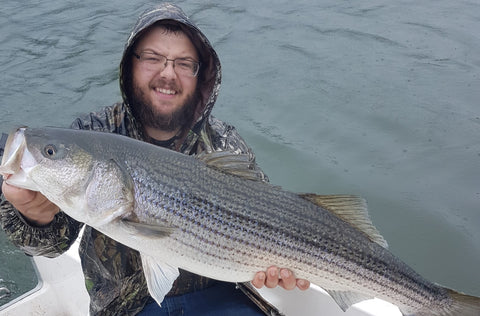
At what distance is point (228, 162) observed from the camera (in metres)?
2.81

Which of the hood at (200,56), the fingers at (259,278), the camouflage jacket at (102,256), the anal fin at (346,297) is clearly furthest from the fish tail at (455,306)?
the hood at (200,56)

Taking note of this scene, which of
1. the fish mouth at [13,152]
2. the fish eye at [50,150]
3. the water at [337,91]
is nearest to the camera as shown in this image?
the fish mouth at [13,152]

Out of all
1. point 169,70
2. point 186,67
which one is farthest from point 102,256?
point 186,67

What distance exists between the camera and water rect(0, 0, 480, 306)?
646 centimetres

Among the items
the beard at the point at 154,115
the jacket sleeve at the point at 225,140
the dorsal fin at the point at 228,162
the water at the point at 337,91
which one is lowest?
the water at the point at 337,91

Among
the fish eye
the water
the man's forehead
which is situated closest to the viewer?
the fish eye

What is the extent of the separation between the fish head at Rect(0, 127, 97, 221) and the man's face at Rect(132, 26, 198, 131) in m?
1.21

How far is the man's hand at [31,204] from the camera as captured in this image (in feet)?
8.30

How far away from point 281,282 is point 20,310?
2703 millimetres

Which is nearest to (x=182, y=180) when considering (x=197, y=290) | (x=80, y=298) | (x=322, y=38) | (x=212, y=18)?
(x=197, y=290)

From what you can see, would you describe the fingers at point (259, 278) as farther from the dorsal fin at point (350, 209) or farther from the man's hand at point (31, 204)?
the man's hand at point (31, 204)

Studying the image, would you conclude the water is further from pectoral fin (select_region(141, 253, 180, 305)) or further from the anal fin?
pectoral fin (select_region(141, 253, 180, 305))

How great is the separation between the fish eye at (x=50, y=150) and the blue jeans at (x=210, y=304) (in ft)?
4.53

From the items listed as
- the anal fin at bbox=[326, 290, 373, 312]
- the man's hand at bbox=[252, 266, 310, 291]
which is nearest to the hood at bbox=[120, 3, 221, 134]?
the man's hand at bbox=[252, 266, 310, 291]
